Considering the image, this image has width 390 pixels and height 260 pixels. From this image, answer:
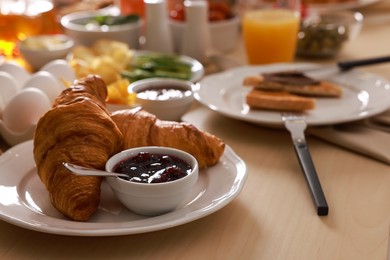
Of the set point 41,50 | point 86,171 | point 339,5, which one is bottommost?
point 339,5

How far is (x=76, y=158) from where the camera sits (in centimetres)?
106

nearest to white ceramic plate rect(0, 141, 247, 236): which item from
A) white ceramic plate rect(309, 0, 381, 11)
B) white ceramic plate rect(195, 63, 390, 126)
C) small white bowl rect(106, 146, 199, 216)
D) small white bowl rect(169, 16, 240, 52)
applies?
small white bowl rect(106, 146, 199, 216)

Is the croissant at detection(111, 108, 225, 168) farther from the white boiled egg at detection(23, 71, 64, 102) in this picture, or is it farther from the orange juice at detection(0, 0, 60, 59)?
the orange juice at detection(0, 0, 60, 59)

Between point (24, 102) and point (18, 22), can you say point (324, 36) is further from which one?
point (24, 102)

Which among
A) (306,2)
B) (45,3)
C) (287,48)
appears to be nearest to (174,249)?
(287,48)

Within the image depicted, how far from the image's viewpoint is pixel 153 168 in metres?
1.07

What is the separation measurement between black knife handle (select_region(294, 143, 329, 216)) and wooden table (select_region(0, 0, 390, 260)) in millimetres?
Result: 17

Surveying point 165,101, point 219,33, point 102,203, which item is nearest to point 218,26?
point 219,33

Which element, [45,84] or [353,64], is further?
[353,64]

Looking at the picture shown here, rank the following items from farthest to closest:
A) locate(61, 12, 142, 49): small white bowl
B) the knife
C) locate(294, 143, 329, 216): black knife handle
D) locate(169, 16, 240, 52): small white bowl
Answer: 1. locate(169, 16, 240, 52): small white bowl
2. locate(61, 12, 142, 49): small white bowl
3. the knife
4. locate(294, 143, 329, 216): black knife handle

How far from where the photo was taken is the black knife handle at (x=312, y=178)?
1139mm

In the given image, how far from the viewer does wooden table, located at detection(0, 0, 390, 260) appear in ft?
3.36

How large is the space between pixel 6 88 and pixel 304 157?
0.69 metres

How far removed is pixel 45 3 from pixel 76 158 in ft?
4.12
